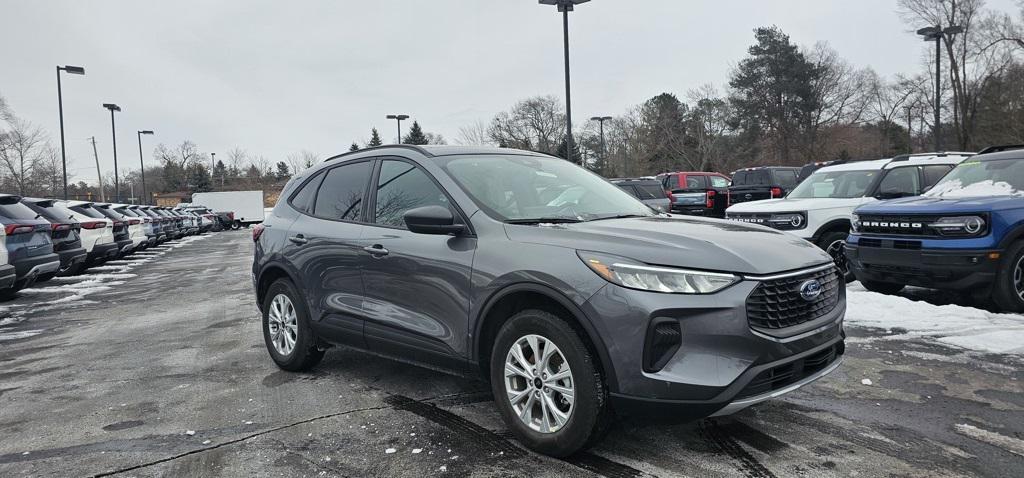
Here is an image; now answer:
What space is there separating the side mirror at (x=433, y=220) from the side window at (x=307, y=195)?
1839 millimetres

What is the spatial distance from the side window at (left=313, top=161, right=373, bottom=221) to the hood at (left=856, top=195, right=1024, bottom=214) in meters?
5.67

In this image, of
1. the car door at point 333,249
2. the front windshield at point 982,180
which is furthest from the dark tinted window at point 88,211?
the front windshield at point 982,180

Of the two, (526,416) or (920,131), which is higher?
(920,131)

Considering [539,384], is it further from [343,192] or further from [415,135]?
[415,135]

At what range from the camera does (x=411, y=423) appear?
13.0ft

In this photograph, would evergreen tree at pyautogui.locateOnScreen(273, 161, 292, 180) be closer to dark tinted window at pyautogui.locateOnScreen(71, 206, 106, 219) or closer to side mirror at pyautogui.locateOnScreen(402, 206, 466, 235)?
dark tinted window at pyautogui.locateOnScreen(71, 206, 106, 219)

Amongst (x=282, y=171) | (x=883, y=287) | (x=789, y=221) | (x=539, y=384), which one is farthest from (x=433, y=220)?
(x=282, y=171)

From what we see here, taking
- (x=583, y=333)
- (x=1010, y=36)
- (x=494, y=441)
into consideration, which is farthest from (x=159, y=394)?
(x=1010, y=36)

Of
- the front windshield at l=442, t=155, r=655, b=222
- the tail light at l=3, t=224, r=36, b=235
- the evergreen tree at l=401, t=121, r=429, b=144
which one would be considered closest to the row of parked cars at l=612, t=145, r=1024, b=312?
the front windshield at l=442, t=155, r=655, b=222

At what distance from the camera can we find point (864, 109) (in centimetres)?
4966

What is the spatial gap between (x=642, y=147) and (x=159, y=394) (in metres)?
53.1

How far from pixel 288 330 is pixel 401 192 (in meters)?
1.71

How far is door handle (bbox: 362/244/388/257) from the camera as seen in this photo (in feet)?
13.8

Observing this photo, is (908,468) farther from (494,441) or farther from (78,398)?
(78,398)
